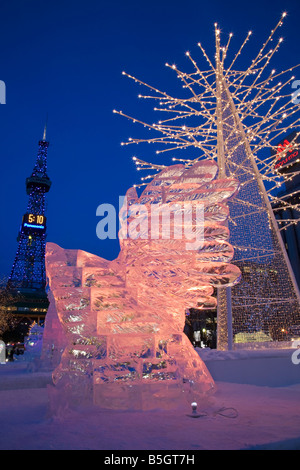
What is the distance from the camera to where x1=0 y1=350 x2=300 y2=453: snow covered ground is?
107 inches

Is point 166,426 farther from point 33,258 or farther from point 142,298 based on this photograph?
point 33,258

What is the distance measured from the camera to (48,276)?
14.5ft

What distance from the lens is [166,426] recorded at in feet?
10.8

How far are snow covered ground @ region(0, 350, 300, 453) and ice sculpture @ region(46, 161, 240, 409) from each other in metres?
0.27

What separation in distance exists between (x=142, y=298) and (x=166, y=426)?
1.59 metres

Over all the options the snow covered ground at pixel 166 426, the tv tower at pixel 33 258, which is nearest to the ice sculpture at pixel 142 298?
the snow covered ground at pixel 166 426

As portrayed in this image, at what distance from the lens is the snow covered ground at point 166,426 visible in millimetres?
2717

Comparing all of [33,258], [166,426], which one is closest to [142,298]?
[166,426]

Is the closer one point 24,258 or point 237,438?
point 237,438

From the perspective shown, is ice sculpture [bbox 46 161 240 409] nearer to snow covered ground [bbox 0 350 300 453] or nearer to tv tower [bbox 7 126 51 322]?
snow covered ground [bbox 0 350 300 453]

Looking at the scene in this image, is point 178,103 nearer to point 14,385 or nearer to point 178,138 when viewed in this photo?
point 178,138
